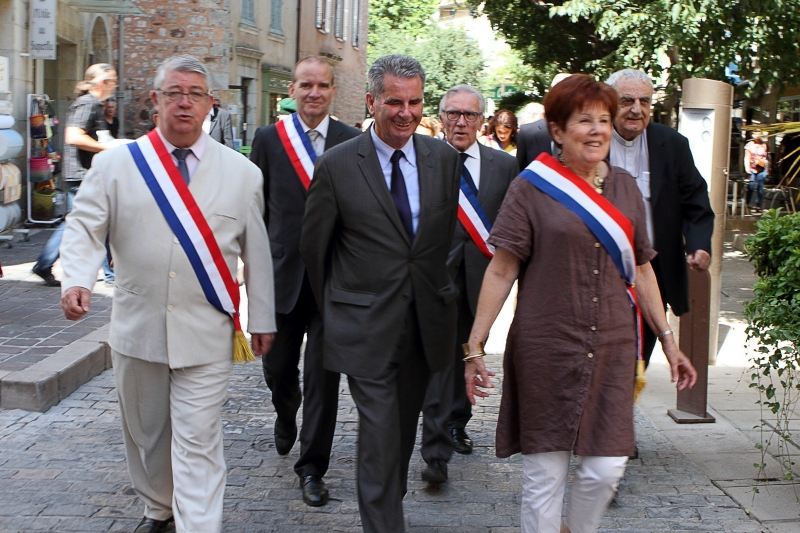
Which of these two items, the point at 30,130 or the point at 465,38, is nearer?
the point at 30,130

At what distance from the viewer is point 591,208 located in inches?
148

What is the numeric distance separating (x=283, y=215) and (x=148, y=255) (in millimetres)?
1192

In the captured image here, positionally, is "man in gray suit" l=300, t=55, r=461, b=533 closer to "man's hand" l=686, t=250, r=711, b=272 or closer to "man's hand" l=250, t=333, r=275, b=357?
"man's hand" l=250, t=333, r=275, b=357

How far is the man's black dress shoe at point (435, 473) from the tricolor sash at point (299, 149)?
1.48 meters

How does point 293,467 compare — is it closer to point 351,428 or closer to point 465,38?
point 351,428

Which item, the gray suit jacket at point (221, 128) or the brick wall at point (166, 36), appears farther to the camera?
the brick wall at point (166, 36)

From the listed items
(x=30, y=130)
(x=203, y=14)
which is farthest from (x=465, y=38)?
(x=30, y=130)

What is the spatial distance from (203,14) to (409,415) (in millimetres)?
22339

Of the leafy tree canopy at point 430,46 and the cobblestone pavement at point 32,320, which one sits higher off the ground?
the leafy tree canopy at point 430,46

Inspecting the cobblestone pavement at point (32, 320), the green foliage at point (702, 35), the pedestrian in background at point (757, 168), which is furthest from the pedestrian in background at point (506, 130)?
the pedestrian in background at point (757, 168)

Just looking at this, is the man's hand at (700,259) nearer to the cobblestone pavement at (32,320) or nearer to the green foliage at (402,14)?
the cobblestone pavement at (32,320)

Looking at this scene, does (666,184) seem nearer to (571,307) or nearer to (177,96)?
(571,307)

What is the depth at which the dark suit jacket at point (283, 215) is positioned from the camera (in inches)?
201

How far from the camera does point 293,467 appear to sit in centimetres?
534
